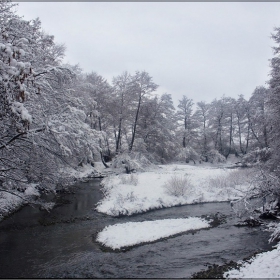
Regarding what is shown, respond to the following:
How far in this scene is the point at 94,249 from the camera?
988 cm

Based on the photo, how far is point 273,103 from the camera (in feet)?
46.3

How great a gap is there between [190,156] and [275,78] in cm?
2788

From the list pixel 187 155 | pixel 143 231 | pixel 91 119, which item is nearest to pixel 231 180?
pixel 143 231

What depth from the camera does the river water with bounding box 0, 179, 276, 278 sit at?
8.12m

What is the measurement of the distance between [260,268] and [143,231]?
5.59 m

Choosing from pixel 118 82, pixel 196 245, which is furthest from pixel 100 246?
pixel 118 82

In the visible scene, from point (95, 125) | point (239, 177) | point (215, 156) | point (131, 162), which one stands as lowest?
point (239, 177)

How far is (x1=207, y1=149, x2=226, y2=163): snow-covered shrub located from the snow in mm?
33509

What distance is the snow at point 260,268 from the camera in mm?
7223

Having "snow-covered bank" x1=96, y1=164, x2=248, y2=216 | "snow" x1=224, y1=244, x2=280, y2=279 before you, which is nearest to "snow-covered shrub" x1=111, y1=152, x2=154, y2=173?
"snow-covered bank" x1=96, y1=164, x2=248, y2=216

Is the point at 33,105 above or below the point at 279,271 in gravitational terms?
above

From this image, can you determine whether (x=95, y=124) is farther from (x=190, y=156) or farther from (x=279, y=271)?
(x=279, y=271)

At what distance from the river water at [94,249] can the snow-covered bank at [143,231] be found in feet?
1.52

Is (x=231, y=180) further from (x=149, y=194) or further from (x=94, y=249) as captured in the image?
(x=94, y=249)
